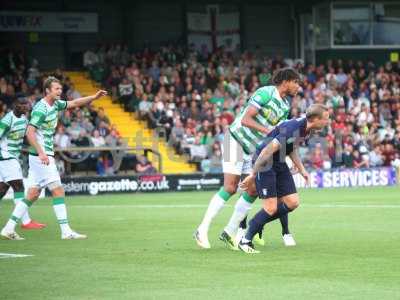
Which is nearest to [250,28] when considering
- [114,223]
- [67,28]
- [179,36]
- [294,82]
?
[179,36]

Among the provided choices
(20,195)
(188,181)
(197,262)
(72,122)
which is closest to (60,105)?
(20,195)

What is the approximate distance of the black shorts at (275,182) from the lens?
12938 mm

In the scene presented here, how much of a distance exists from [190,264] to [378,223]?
6529 millimetres

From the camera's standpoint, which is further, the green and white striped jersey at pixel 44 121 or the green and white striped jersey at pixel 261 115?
the green and white striped jersey at pixel 44 121

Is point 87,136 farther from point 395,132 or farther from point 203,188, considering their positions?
point 395,132

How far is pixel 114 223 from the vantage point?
18.7 metres

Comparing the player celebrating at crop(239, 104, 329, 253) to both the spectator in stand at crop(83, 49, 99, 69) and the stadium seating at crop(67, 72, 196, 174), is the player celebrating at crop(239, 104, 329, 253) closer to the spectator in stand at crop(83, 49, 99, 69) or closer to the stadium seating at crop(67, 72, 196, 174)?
the stadium seating at crop(67, 72, 196, 174)

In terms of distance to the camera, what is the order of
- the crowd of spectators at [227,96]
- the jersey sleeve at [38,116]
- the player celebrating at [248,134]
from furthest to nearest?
the crowd of spectators at [227,96] < the jersey sleeve at [38,116] < the player celebrating at [248,134]

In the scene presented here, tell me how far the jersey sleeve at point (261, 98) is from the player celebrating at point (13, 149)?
5.63 m

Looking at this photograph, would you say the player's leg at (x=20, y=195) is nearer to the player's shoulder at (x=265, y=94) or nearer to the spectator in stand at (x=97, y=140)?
the player's shoulder at (x=265, y=94)

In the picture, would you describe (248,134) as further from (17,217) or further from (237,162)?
(17,217)

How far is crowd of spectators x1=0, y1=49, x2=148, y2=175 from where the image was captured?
31.0 metres

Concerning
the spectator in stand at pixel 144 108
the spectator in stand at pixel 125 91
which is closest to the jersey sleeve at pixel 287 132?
the spectator in stand at pixel 144 108

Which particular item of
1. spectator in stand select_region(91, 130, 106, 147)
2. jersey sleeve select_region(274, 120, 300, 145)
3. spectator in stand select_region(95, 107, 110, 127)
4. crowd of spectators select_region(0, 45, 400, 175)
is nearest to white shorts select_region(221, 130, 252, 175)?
jersey sleeve select_region(274, 120, 300, 145)
